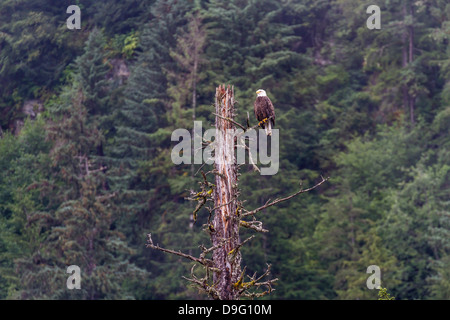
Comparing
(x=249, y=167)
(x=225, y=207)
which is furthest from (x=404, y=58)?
(x=225, y=207)


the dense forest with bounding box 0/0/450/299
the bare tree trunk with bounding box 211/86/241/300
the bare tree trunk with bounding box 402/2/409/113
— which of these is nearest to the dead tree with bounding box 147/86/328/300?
the bare tree trunk with bounding box 211/86/241/300

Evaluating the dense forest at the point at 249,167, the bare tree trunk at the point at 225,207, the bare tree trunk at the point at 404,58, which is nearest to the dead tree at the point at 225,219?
the bare tree trunk at the point at 225,207

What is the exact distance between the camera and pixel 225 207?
7840 mm

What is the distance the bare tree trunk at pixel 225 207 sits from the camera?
7691 millimetres

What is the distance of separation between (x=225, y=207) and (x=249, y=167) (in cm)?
1962

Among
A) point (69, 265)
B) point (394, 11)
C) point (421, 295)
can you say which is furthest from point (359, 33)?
point (69, 265)

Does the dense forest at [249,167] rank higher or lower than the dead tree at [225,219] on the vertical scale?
higher

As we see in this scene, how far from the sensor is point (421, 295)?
78.1ft

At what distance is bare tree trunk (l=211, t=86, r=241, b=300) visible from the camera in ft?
25.2

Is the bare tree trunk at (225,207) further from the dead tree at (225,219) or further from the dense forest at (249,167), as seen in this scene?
the dense forest at (249,167)

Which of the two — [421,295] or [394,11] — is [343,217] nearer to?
[421,295]

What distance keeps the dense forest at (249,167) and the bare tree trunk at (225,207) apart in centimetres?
1635

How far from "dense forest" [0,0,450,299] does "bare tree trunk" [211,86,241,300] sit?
53.6 ft

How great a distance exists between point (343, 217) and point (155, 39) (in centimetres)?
1171
